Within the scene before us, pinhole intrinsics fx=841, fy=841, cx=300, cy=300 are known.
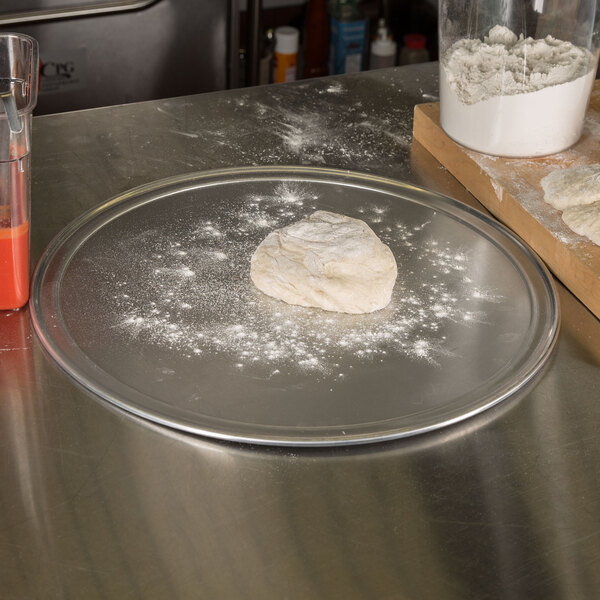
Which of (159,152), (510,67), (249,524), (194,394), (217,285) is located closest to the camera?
A: (249,524)

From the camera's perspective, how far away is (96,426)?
672 millimetres

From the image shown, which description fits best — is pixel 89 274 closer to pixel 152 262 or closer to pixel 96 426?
pixel 152 262

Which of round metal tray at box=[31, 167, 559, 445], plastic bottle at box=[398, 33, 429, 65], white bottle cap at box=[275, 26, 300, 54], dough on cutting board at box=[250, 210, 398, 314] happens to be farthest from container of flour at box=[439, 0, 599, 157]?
plastic bottle at box=[398, 33, 429, 65]

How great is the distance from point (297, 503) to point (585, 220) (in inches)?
17.6

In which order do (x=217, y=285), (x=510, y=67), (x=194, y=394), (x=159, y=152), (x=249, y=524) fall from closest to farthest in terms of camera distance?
(x=249, y=524) < (x=194, y=394) < (x=217, y=285) < (x=510, y=67) < (x=159, y=152)

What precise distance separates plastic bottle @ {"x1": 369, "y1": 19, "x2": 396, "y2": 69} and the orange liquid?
1446 mm

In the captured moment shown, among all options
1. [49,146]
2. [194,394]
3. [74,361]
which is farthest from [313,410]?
[49,146]

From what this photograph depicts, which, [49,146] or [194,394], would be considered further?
[49,146]

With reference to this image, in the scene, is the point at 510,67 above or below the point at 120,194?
above

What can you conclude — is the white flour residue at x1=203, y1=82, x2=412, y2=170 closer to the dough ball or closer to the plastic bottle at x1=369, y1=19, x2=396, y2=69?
the dough ball

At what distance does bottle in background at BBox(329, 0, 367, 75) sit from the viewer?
202 centimetres

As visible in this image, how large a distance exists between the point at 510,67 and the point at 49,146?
58cm

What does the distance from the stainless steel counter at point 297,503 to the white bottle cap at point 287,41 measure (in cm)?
135

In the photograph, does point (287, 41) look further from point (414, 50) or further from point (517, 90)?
point (517, 90)
